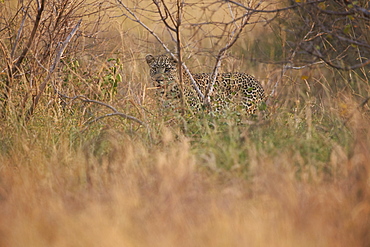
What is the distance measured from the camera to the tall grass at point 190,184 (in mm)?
3172

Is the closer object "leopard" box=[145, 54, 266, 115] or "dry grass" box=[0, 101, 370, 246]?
"dry grass" box=[0, 101, 370, 246]

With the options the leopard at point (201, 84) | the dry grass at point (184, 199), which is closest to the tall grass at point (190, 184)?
the dry grass at point (184, 199)

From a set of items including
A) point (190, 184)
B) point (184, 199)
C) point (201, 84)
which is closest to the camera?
point (184, 199)

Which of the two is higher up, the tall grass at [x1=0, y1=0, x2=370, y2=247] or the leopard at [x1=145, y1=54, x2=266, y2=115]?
the leopard at [x1=145, y1=54, x2=266, y2=115]

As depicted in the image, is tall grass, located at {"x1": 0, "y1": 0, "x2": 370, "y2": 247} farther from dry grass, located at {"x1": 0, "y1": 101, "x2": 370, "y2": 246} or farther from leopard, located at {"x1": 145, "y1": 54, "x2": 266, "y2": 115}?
leopard, located at {"x1": 145, "y1": 54, "x2": 266, "y2": 115}

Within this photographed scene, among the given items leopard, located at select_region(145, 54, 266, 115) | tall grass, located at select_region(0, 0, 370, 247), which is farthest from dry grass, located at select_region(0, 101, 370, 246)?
leopard, located at select_region(145, 54, 266, 115)

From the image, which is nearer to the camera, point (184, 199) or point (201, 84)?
point (184, 199)

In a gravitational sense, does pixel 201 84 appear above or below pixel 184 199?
above

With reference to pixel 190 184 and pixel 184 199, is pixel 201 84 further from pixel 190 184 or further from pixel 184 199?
pixel 184 199

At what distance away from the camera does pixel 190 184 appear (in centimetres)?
358

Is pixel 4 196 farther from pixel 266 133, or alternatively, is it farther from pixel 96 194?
pixel 266 133

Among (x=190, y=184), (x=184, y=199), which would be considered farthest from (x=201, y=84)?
(x=184, y=199)

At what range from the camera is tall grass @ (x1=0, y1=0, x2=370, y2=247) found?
10.4 ft

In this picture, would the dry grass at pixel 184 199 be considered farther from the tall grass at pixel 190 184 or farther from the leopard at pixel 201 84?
the leopard at pixel 201 84
